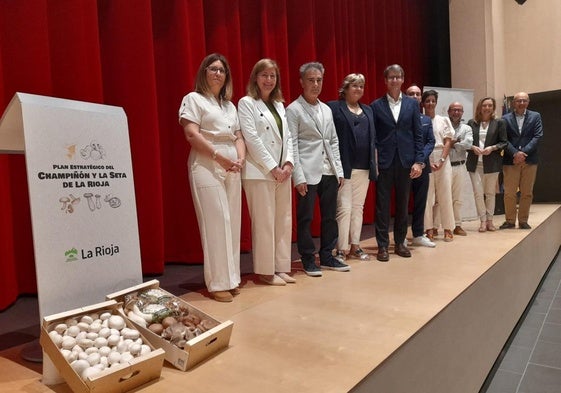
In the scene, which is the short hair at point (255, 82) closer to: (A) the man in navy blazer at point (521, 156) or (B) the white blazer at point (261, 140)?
(B) the white blazer at point (261, 140)

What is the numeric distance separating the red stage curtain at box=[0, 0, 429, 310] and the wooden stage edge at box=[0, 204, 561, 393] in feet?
2.95

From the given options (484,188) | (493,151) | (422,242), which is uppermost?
(493,151)

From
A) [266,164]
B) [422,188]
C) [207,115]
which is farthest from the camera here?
[422,188]

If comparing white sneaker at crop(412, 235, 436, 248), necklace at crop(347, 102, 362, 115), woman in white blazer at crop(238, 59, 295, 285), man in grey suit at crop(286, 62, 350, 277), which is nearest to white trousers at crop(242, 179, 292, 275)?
woman in white blazer at crop(238, 59, 295, 285)

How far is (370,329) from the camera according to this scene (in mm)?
1700

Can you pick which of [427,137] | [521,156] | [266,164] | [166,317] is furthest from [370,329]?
[521,156]

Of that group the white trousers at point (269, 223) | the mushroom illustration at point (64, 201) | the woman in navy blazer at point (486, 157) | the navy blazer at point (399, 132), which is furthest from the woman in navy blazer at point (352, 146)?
the mushroom illustration at point (64, 201)

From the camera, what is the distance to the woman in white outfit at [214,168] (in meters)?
2.14

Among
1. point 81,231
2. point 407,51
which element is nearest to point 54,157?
point 81,231

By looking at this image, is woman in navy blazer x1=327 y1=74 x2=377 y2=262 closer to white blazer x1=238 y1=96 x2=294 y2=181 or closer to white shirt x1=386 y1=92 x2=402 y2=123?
white shirt x1=386 y1=92 x2=402 y2=123

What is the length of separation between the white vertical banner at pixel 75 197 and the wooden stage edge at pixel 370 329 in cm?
36

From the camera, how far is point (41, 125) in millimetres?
1508

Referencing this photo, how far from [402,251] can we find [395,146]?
755 mm

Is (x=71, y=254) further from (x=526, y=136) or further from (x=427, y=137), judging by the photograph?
(x=526, y=136)
